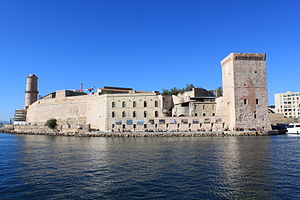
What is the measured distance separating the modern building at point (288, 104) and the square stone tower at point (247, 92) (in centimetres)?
6522

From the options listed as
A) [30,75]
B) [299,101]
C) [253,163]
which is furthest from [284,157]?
[299,101]

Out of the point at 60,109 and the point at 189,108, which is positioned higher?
the point at 60,109

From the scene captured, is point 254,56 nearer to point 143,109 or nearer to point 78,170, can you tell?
point 143,109

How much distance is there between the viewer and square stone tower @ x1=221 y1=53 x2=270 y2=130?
134 feet

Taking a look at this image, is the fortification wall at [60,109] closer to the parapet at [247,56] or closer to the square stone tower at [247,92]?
the square stone tower at [247,92]

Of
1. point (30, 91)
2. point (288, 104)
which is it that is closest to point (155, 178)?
point (30, 91)

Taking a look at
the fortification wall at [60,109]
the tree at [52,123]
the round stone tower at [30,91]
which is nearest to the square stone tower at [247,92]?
the fortification wall at [60,109]

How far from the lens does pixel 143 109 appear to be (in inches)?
1854

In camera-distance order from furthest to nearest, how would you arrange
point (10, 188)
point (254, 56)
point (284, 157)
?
point (254, 56), point (284, 157), point (10, 188)

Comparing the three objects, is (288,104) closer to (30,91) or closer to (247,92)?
(247,92)

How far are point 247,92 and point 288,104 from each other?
230ft

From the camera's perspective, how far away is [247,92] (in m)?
41.4

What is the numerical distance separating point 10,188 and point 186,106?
38.8m

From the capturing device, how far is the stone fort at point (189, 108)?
41.3m
